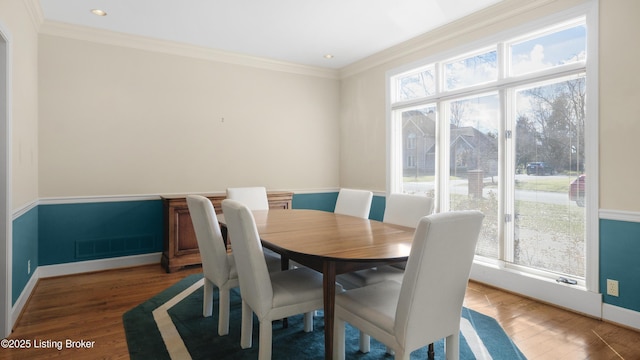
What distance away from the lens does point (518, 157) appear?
3.36m

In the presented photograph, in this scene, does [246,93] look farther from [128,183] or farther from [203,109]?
[128,183]

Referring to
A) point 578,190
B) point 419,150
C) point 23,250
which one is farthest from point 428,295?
point 23,250

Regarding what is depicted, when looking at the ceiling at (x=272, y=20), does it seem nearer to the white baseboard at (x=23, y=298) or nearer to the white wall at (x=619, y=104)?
the white wall at (x=619, y=104)

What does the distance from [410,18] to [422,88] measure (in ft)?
3.07

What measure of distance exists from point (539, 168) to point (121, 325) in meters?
3.66

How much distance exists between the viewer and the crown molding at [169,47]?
3.78 m

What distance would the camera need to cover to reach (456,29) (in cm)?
376

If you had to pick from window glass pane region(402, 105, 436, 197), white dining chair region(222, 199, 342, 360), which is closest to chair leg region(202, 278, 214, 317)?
white dining chair region(222, 199, 342, 360)

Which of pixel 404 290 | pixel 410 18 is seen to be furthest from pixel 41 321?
pixel 410 18

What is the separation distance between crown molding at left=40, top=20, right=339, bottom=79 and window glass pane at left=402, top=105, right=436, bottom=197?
5.73 ft

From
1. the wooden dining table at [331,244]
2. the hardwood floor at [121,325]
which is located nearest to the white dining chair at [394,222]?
the wooden dining table at [331,244]

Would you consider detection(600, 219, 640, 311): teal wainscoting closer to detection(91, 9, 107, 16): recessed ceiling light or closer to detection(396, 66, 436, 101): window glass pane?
detection(396, 66, 436, 101): window glass pane

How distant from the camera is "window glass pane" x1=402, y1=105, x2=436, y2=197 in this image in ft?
13.9

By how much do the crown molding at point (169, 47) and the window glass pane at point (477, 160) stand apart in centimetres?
236
